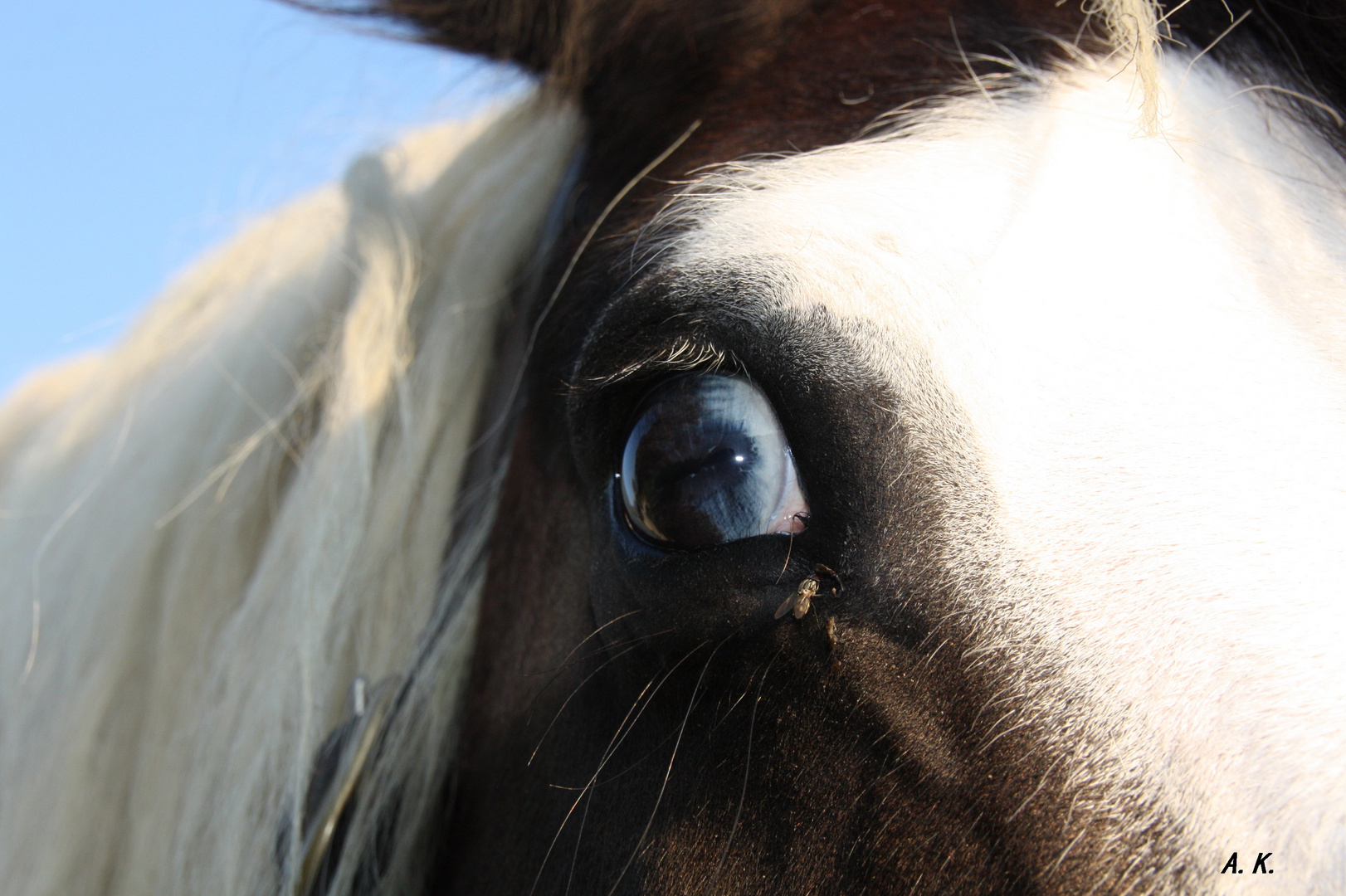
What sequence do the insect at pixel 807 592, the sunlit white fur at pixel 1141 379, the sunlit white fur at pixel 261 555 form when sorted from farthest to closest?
the sunlit white fur at pixel 261 555 → the insect at pixel 807 592 → the sunlit white fur at pixel 1141 379

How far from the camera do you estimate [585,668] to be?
35.2 inches

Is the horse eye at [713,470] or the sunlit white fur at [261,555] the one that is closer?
the horse eye at [713,470]

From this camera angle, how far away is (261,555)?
1202 mm

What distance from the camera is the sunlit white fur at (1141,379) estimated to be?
23.7 inches

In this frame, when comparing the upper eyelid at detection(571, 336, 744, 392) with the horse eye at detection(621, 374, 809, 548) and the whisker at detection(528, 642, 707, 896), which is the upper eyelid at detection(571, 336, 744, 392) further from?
the whisker at detection(528, 642, 707, 896)

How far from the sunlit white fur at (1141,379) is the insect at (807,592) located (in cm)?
11

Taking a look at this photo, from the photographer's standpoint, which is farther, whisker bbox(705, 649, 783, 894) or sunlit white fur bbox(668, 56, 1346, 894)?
whisker bbox(705, 649, 783, 894)

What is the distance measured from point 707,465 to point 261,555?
0.68 meters

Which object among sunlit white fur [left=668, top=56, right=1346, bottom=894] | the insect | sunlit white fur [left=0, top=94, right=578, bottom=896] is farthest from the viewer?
sunlit white fur [left=0, top=94, right=578, bottom=896]

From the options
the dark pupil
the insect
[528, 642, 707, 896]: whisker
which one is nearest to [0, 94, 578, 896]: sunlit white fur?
[528, 642, 707, 896]: whisker

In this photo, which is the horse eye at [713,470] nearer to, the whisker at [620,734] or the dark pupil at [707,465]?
the dark pupil at [707,465]

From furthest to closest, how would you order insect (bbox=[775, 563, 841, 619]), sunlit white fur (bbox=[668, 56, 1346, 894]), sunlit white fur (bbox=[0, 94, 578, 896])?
1. sunlit white fur (bbox=[0, 94, 578, 896])
2. insect (bbox=[775, 563, 841, 619])
3. sunlit white fur (bbox=[668, 56, 1346, 894])

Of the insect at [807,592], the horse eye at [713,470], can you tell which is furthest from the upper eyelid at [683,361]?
the insect at [807,592]

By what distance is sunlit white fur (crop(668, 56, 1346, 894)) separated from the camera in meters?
0.60
